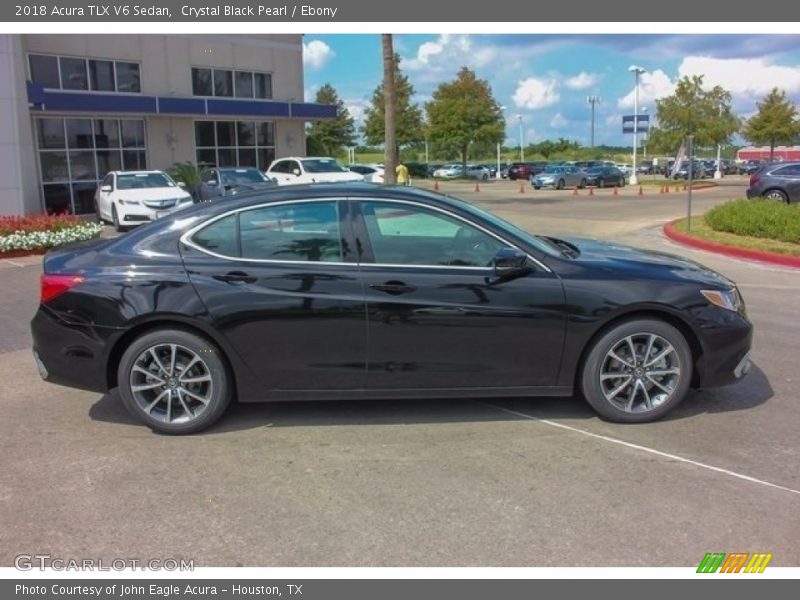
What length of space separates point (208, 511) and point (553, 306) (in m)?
2.39

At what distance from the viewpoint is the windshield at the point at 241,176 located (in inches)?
849

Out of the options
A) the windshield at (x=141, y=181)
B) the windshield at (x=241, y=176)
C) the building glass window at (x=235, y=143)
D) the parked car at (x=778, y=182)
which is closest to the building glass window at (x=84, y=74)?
the building glass window at (x=235, y=143)

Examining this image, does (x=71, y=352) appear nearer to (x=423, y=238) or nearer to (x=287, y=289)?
(x=287, y=289)

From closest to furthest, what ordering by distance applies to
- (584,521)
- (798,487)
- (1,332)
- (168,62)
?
(584,521)
(798,487)
(1,332)
(168,62)

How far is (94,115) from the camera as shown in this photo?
23766 millimetres

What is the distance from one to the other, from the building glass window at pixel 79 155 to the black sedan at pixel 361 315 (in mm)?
20414

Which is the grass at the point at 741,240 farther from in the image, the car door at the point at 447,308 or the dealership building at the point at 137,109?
the dealership building at the point at 137,109

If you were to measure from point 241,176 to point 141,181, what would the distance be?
3.47 meters

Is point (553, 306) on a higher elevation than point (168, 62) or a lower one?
lower

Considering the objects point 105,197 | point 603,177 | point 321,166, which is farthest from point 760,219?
point 603,177

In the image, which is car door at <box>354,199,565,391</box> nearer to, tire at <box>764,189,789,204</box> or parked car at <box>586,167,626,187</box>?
tire at <box>764,189,789,204</box>

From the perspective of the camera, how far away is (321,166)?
25.7 metres

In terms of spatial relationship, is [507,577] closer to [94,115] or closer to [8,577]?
[8,577]

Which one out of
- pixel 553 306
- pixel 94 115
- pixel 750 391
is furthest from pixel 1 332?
pixel 94 115
